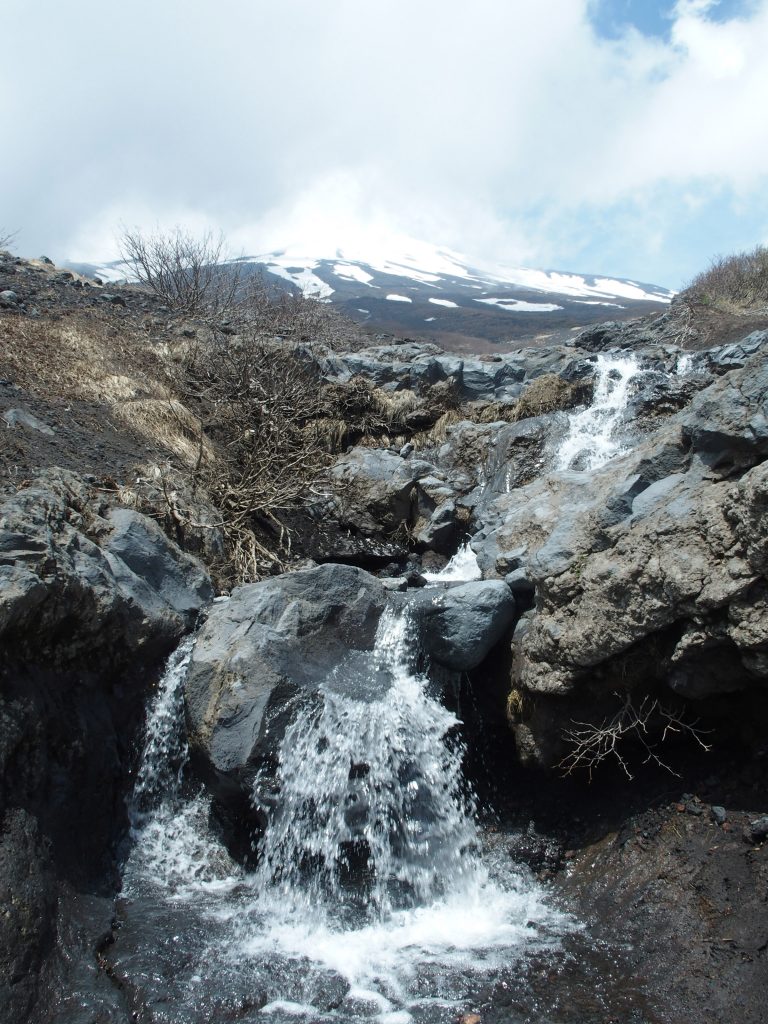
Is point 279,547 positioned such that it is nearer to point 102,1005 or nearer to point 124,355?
point 124,355

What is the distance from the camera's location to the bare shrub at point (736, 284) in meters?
19.6

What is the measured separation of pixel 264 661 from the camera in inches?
217

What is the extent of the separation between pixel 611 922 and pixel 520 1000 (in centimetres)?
96

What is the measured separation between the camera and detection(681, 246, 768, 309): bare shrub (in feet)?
64.4

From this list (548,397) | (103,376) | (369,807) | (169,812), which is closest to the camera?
(369,807)

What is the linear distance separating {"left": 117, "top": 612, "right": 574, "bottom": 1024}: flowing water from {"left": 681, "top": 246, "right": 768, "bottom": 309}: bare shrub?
1790 centimetres

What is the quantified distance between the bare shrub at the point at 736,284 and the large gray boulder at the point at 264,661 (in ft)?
56.5

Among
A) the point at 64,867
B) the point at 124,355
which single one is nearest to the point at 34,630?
the point at 64,867

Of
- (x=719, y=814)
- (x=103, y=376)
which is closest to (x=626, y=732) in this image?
(x=719, y=814)

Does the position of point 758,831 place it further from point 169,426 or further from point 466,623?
point 169,426

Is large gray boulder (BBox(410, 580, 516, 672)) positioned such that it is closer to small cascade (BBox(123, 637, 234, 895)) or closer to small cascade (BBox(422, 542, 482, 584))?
small cascade (BBox(123, 637, 234, 895))

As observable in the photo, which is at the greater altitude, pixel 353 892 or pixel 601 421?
pixel 601 421

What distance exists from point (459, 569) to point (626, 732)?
4.09 m

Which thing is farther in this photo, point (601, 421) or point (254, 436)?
point (601, 421)
